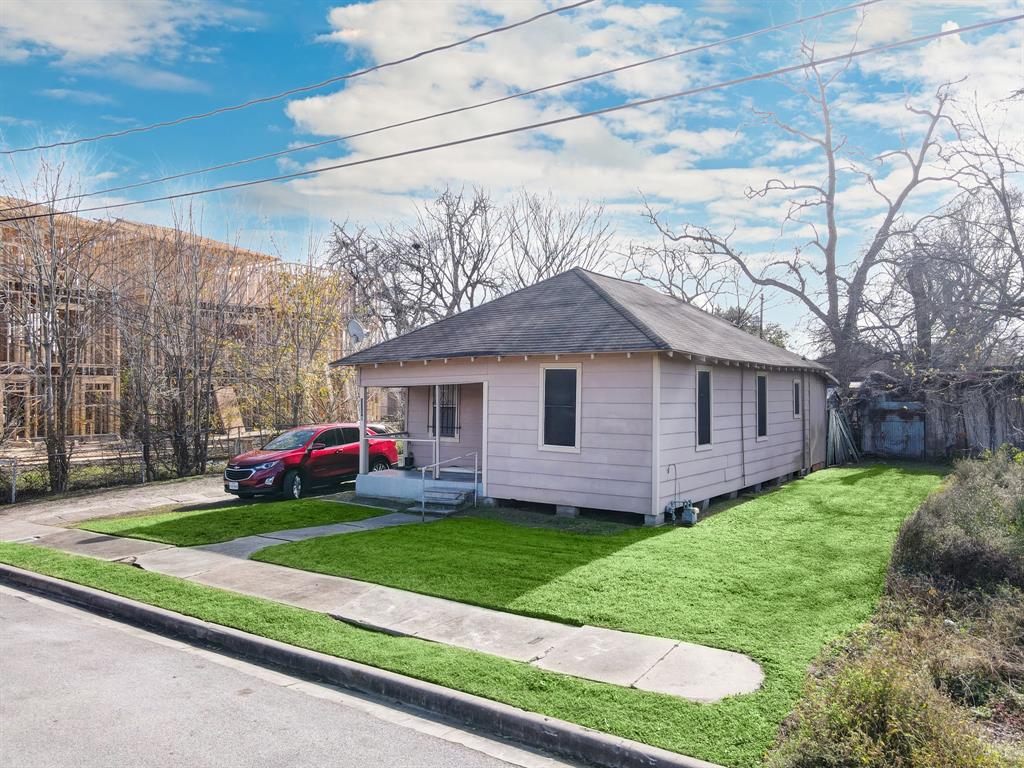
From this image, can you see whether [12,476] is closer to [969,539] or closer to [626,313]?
[626,313]

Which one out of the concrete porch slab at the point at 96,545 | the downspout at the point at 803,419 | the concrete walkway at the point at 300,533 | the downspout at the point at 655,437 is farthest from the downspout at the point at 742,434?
the concrete porch slab at the point at 96,545

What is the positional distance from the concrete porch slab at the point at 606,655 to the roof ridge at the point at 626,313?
217 inches

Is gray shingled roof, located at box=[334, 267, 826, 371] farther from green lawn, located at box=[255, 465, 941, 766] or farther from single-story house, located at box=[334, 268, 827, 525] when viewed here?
green lawn, located at box=[255, 465, 941, 766]

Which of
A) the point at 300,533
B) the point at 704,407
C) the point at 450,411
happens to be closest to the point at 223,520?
the point at 300,533

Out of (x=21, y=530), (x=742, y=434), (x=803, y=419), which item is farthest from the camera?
(x=803, y=419)

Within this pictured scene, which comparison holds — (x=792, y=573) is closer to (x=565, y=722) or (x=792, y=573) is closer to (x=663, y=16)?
(x=565, y=722)

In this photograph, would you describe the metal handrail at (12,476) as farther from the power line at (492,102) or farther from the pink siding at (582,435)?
the pink siding at (582,435)

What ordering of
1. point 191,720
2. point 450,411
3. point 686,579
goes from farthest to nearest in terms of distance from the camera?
1. point 450,411
2. point 686,579
3. point 191,720

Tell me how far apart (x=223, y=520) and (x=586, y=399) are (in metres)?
6.71

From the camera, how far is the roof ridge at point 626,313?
36.2ft

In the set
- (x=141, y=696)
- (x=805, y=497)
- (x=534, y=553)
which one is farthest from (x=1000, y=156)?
(x=141, y=696)

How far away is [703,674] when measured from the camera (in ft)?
17.7

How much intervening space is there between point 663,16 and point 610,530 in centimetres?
721

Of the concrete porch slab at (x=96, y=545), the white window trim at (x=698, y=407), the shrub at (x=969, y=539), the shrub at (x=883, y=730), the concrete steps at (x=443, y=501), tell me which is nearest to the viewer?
the shrub at (x=883, y=730)
